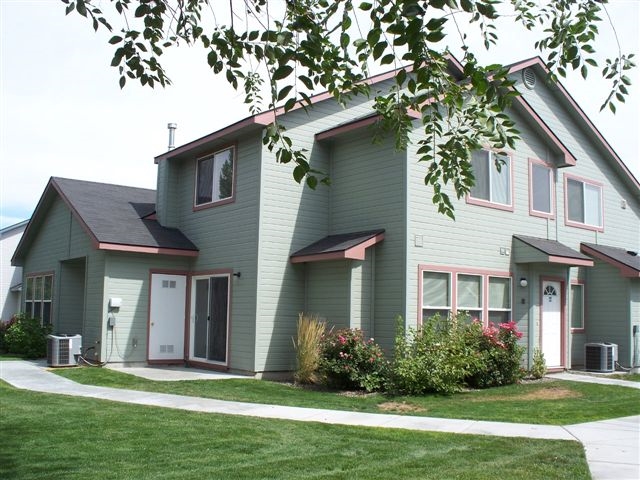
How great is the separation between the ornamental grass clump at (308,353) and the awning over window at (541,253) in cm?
520

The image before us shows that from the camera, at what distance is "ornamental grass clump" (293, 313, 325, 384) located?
43.0 ft

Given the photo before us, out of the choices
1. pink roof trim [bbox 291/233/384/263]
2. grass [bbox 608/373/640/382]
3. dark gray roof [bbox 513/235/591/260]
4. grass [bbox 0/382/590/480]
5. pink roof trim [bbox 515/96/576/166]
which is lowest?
grass [bbox 0/382/590/480]

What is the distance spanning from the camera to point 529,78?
17031 millimetres

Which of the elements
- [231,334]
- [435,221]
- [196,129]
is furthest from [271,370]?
[196,129]

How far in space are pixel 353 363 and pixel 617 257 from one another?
27.8 feet

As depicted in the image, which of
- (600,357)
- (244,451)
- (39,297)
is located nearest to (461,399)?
(244,451)

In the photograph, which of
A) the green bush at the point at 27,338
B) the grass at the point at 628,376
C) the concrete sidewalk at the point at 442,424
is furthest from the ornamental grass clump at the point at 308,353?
the green bush at the point at 27,338

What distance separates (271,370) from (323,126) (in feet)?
18.9

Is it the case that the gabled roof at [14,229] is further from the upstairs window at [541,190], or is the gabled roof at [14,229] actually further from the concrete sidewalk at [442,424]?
the upstairs window at [541,190]

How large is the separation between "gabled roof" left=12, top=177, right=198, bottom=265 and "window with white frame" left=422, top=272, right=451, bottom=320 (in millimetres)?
6046

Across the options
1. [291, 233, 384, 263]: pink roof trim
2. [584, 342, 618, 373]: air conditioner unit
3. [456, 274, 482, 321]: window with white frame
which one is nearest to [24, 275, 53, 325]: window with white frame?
[291, 233, 384, 263]: pink roof trim

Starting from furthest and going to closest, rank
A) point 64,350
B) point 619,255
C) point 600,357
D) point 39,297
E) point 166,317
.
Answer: point 39,297
point 619,255
point 166,317
point 600,357
point 64,350

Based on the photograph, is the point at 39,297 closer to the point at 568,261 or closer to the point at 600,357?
the point at 568,261

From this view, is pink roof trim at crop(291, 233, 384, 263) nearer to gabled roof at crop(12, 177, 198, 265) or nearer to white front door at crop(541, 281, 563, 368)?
gabled roof at crop(12, 177, 198, 265)
